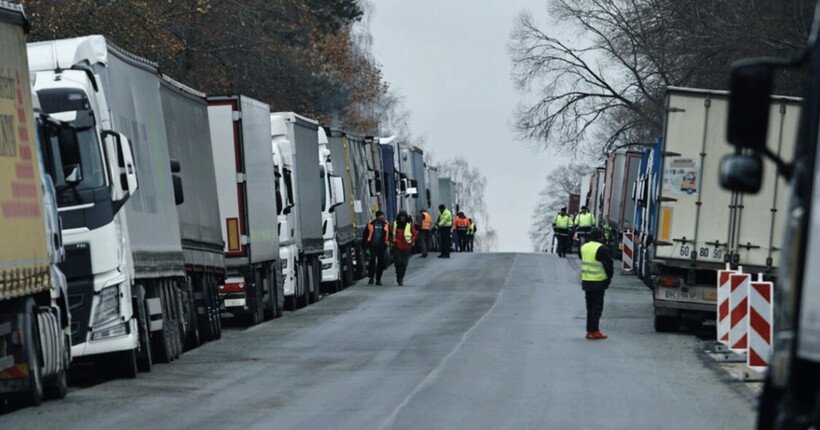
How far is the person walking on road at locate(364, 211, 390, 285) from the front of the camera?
135 ft

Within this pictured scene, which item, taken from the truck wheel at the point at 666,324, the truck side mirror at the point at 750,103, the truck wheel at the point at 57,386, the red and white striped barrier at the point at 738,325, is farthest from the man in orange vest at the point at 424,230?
the truck side mirror at the point at 750,103

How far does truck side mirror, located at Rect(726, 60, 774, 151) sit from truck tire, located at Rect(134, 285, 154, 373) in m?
12.5

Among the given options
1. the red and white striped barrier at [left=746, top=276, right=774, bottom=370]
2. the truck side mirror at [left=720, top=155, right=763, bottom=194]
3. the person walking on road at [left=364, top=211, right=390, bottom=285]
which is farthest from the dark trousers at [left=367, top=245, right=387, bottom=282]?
the truck side mirror at [left=720, top=155, right=763, bottom=194]

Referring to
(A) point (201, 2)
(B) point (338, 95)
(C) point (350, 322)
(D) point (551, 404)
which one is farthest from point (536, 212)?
(D) point (551, 404)

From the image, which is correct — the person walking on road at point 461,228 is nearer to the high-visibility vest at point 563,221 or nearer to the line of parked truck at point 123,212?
the high-visibility vest at point 563,221

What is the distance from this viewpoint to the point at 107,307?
17.7m

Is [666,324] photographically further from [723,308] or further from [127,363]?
[127,363]

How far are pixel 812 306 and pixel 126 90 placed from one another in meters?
13.8

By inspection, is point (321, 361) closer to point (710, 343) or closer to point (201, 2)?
point (710, 343)

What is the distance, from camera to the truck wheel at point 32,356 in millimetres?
14953

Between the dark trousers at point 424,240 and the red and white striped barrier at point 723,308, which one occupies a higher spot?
the red and white striped barrier at point 723,308

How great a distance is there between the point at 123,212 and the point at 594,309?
809cm

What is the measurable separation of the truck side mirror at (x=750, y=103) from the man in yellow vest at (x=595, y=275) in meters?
17.2

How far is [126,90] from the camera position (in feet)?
62.9
